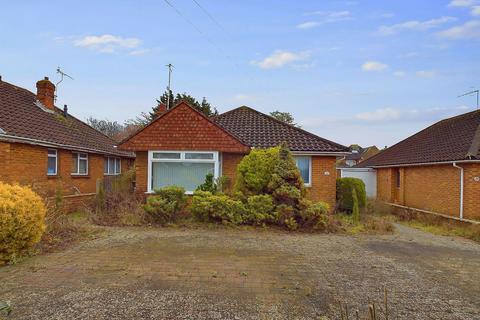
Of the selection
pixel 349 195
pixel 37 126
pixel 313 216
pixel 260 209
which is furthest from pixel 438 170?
pixel 37 126

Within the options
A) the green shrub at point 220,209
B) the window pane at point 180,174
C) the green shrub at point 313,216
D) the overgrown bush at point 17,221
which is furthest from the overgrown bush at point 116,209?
the green shrub at point 313,216

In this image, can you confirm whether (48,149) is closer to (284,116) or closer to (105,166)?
(105,166)

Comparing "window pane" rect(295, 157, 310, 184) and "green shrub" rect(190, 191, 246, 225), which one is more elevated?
"window pane" rect(295, 157, 310, 184)

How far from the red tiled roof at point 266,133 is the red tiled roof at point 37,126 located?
653cm

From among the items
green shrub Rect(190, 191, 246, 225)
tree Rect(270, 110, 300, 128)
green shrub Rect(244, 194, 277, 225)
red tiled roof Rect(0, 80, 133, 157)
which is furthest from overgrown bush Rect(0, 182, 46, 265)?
tree Rect(270, 110, 300, 128)

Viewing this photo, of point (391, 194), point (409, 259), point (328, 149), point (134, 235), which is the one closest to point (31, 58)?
point (134, 235)

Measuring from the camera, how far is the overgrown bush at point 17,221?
592 centimetres

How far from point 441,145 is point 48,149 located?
17242 mm

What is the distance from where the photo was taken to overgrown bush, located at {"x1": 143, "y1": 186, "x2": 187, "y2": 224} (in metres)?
10.2

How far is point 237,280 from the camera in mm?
5277

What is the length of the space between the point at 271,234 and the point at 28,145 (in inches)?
354

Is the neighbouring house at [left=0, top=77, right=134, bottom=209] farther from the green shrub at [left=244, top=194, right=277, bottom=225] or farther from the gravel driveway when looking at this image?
the green shrub at [left=244, top=194, right=277, bottom=225]

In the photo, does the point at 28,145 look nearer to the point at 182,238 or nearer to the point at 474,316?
the point at 182,238

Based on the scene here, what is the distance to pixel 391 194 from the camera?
19203mm
